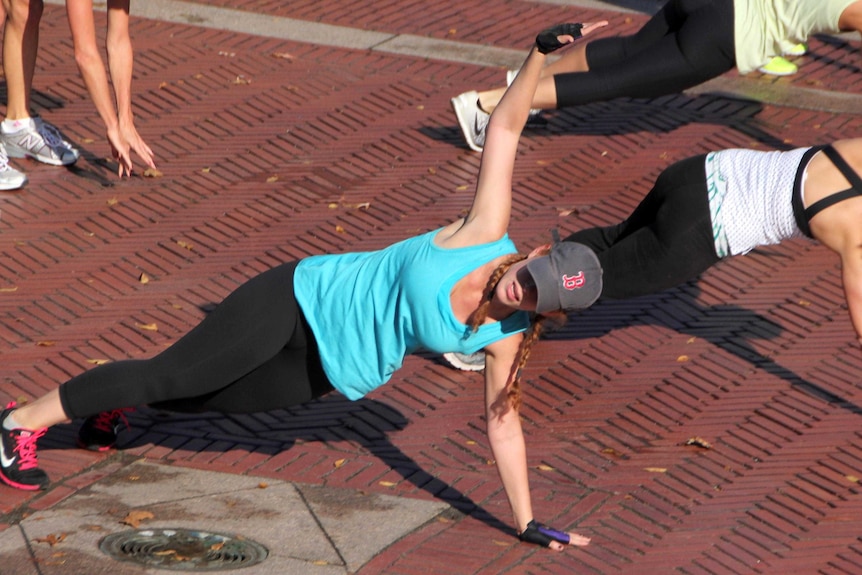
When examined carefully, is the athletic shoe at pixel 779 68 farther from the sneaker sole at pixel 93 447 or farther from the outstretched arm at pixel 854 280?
the sneaker sole at pixel 93 447

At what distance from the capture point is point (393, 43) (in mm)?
9773

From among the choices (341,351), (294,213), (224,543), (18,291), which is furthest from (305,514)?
(294,213)

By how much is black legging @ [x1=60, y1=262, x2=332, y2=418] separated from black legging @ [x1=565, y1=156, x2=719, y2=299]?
156cm

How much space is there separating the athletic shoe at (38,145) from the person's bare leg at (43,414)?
319cm

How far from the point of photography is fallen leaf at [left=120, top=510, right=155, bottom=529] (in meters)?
4.73

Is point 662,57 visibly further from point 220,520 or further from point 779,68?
point 220,520

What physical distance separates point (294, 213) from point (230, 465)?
8.02 ft

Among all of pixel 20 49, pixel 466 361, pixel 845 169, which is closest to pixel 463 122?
pixel 466 361

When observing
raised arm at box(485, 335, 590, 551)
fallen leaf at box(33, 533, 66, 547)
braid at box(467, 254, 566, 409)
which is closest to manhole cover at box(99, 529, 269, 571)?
fallen leaf at box(33, 533, 66, 547)

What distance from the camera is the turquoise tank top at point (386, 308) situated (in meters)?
4.39

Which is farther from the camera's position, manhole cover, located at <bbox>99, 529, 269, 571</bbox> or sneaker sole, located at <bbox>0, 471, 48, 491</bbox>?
sneaker sole, located at <bbox>0, 471, 48, 491</bbox>

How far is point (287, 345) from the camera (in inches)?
188

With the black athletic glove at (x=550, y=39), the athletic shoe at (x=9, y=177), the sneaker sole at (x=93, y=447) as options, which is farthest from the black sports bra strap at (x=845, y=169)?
the athletic shoe at (x=9, y=177)

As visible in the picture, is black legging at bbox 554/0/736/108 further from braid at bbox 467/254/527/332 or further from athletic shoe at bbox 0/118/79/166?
braid at bbox 467/254/527/332
